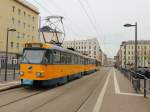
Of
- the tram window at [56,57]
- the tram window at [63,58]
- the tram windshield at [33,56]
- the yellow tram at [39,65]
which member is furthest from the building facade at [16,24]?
the tram windshield at [33,56]

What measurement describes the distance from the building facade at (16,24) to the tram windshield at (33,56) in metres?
33.8

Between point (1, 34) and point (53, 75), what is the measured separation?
39.8 m

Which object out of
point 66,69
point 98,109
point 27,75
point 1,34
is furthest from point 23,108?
point 1,34

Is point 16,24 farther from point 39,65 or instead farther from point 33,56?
point 39,65

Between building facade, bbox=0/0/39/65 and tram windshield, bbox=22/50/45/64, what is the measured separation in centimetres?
3378

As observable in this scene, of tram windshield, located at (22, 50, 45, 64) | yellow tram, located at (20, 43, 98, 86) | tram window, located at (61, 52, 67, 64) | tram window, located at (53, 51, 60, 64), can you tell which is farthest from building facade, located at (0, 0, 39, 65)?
tram windshield, located at (22, 50, 45, 64)

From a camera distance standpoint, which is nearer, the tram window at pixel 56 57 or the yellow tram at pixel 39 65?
the yellow tram at pixel 39 65

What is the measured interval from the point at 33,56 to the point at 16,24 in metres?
46.2

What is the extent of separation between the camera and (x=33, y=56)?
1695cm

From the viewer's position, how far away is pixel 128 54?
5576 inches

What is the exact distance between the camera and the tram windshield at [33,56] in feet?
54.9

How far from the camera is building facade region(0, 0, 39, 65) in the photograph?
55.8 meters

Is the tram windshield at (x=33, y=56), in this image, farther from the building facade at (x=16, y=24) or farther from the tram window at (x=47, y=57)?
the building facade at (x=16, y=24)

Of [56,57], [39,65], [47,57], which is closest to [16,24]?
[56,57]
